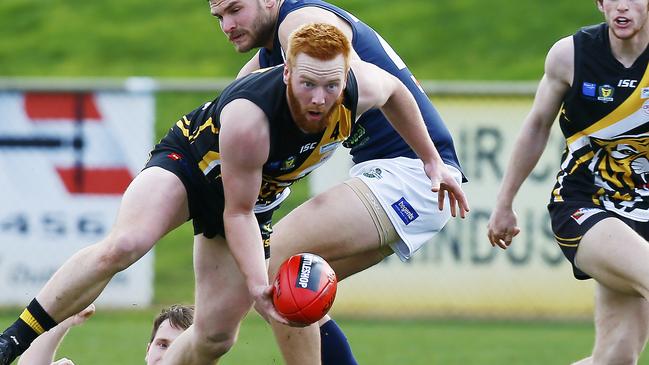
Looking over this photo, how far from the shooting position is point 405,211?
572cm

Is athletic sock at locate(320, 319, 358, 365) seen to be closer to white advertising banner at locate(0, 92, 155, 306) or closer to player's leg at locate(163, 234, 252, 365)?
player's leg at locate(163, 234, 252, 365)

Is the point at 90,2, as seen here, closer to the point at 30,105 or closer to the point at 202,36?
the point at 202,36

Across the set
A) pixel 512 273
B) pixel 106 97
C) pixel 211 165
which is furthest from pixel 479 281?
pixel 211 165

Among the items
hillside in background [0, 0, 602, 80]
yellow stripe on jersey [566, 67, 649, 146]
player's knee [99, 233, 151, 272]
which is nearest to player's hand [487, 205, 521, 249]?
yellow stripe on jersey [566, 67, 649, 146]

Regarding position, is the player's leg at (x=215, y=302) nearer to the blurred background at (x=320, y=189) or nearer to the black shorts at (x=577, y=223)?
the black shorts at (x=577, y=223)

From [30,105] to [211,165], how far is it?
5.56 meters

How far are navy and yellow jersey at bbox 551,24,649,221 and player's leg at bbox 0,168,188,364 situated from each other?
1.98 meters

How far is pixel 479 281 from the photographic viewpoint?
10.4 meters

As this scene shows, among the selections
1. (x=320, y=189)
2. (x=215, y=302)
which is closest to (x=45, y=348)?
(x=215, y=302)

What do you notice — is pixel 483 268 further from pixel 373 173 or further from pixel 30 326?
pixel 30 326

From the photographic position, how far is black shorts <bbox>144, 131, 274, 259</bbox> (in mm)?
5336

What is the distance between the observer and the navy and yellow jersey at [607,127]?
574 cm

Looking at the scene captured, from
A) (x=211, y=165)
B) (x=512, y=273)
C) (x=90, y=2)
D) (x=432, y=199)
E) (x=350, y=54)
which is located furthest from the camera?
(x=90, y=2)

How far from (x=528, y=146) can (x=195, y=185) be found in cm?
173
